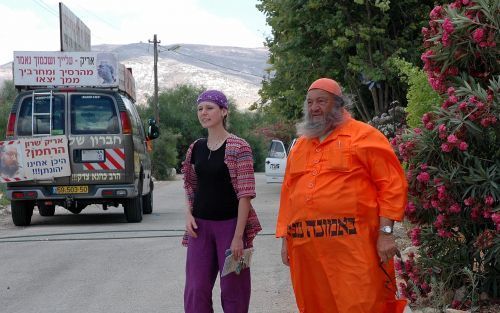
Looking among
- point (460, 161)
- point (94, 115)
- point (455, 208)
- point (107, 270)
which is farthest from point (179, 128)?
point (455, 208)

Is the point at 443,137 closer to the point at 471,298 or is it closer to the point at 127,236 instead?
the point at 471,298

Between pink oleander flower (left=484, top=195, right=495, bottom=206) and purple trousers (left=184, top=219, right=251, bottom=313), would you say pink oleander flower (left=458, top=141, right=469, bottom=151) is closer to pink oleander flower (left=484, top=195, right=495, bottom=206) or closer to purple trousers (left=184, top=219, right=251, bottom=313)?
pink oleander flower (left=484, top=195, right=495, bottom=206)

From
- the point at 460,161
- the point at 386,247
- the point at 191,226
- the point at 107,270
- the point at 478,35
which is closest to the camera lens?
the point at 386,247

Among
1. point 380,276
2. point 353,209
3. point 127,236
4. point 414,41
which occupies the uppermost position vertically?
point 414,41

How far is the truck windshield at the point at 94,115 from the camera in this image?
14867 mm

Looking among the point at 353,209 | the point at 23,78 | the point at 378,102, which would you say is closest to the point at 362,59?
the point at 378,102

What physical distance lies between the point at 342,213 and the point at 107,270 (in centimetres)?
575

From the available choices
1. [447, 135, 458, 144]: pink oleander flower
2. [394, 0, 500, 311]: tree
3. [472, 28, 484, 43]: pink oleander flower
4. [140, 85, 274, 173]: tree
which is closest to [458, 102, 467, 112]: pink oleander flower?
[394, 0, 500, 311]: tree

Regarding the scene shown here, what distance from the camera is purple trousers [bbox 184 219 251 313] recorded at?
5617 mm

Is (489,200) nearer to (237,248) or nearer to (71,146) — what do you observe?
(237,248)

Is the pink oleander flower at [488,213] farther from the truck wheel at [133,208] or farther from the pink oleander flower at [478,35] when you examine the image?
the truck wheel at [133,208]

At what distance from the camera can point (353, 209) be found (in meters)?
Result: 4.79

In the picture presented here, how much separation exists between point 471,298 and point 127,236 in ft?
25.3

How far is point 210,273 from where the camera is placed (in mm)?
5664
